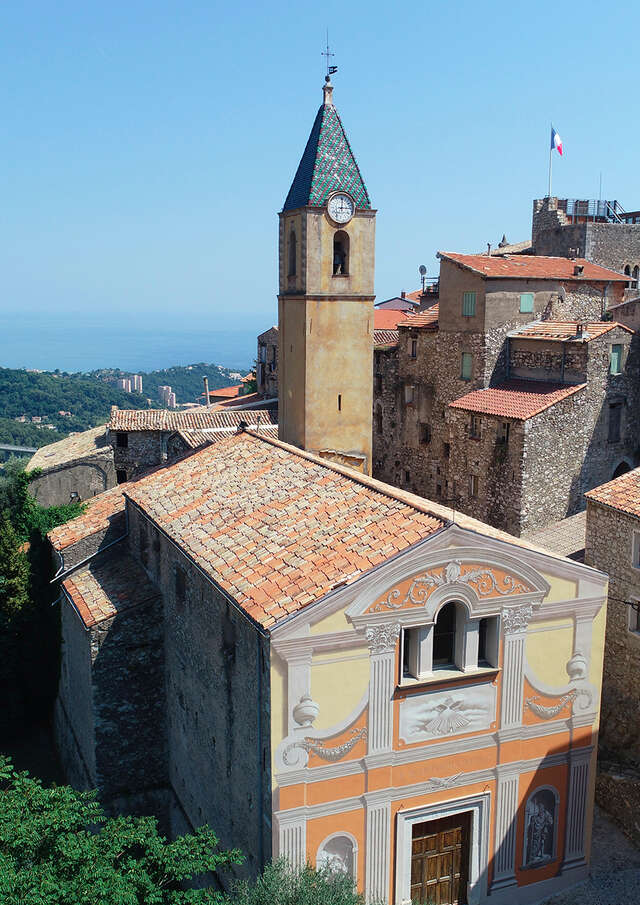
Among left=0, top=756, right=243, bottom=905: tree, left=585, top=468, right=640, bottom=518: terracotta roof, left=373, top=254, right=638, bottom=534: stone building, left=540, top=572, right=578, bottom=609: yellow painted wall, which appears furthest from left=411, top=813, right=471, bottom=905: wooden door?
left=373, top=254, right=638, bottom=534: stone building

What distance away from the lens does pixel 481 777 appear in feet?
51.2

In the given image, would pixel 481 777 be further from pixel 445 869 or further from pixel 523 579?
pixel 523 579

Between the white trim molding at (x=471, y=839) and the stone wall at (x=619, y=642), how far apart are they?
302 inches

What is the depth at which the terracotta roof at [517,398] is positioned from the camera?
31.3 metres

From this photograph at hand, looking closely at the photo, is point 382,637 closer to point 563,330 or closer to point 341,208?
point 341,208

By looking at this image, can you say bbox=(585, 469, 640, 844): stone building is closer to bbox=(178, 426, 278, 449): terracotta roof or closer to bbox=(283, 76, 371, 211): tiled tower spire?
bbox=(178, 426, 278, 449): terracotta roof

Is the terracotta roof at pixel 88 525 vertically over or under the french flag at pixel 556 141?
under

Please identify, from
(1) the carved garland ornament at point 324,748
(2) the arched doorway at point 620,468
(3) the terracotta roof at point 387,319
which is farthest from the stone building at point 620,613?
(3) the terracotta roof at point 387,319

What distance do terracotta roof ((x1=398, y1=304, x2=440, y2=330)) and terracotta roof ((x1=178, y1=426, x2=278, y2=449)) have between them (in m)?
9.40

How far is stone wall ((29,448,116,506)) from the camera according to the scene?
37.2 metres

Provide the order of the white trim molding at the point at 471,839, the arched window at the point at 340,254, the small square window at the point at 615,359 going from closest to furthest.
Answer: the white trim molding at the point at 471,839 < the arched window at the point at 340,254 < the small square window at the point at 615,359

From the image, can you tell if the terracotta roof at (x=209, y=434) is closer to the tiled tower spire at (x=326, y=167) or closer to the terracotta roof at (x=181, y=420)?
the terracotta roof at (x=181, y=420)

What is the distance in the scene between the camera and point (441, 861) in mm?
15875

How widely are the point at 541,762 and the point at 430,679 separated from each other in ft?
10.9
